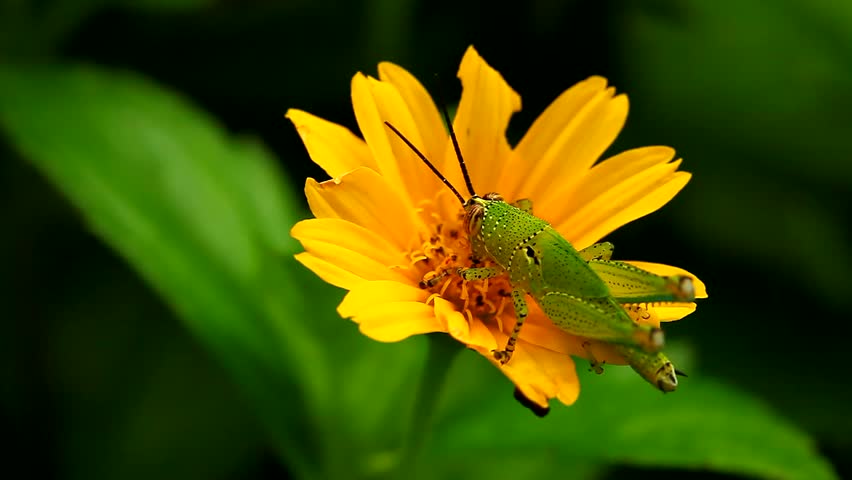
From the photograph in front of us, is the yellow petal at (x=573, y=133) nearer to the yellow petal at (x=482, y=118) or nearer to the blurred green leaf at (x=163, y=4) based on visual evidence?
the yellow petal at (x=482, y=118)

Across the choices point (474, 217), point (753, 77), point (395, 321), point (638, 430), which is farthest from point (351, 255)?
point (753, 77)

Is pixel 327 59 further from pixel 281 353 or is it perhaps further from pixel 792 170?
pixel 792 170

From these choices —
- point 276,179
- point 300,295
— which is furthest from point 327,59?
point 300,295

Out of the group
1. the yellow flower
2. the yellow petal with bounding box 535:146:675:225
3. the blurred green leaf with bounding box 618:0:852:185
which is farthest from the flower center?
the blurred green leaf with bounding box 618:0:852:185

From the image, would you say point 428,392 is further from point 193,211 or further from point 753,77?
point 753,77

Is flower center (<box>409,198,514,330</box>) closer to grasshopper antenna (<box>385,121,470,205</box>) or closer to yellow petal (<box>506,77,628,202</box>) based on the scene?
grasshopper antenna (<box>385,121,470,205</box>)

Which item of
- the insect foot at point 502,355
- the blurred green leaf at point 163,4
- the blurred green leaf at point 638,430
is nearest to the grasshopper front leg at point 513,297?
the insect foot at point 502,355

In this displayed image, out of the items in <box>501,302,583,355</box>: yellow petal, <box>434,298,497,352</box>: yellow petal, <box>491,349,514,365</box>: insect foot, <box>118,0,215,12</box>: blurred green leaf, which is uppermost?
<box>118,0,215,12</box>: blurred green leaf
